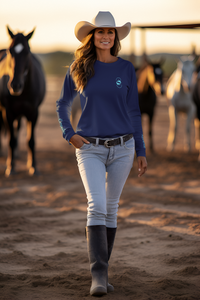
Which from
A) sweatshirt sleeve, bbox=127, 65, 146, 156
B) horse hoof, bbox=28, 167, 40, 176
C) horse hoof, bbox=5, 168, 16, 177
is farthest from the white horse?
sweatshirt sleeve, bbox=127, 65, 146, 156

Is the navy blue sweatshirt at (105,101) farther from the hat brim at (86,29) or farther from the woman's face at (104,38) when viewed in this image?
the hat brim at (86,29)

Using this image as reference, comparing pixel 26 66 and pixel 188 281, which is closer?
pixel 188 281

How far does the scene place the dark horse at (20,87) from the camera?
645cm

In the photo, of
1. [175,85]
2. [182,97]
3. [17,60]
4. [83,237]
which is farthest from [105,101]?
[175,85]

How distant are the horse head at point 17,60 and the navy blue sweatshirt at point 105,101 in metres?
3.87

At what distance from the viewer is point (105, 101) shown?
2.62 metres

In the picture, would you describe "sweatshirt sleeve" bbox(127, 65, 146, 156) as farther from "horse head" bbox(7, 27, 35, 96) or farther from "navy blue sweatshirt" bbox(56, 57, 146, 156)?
"horse head" bbox(7, 27, 35, 96)

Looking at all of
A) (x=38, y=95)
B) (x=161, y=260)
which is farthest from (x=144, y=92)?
(x=161, y=260)

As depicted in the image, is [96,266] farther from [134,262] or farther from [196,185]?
[196,185]

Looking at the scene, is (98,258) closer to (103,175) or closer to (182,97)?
(103,175)

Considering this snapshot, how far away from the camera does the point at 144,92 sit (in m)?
9.38

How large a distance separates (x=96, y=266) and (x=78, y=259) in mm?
869

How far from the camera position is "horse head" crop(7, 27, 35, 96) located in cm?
640

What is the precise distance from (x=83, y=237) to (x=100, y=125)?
1.77 meters
